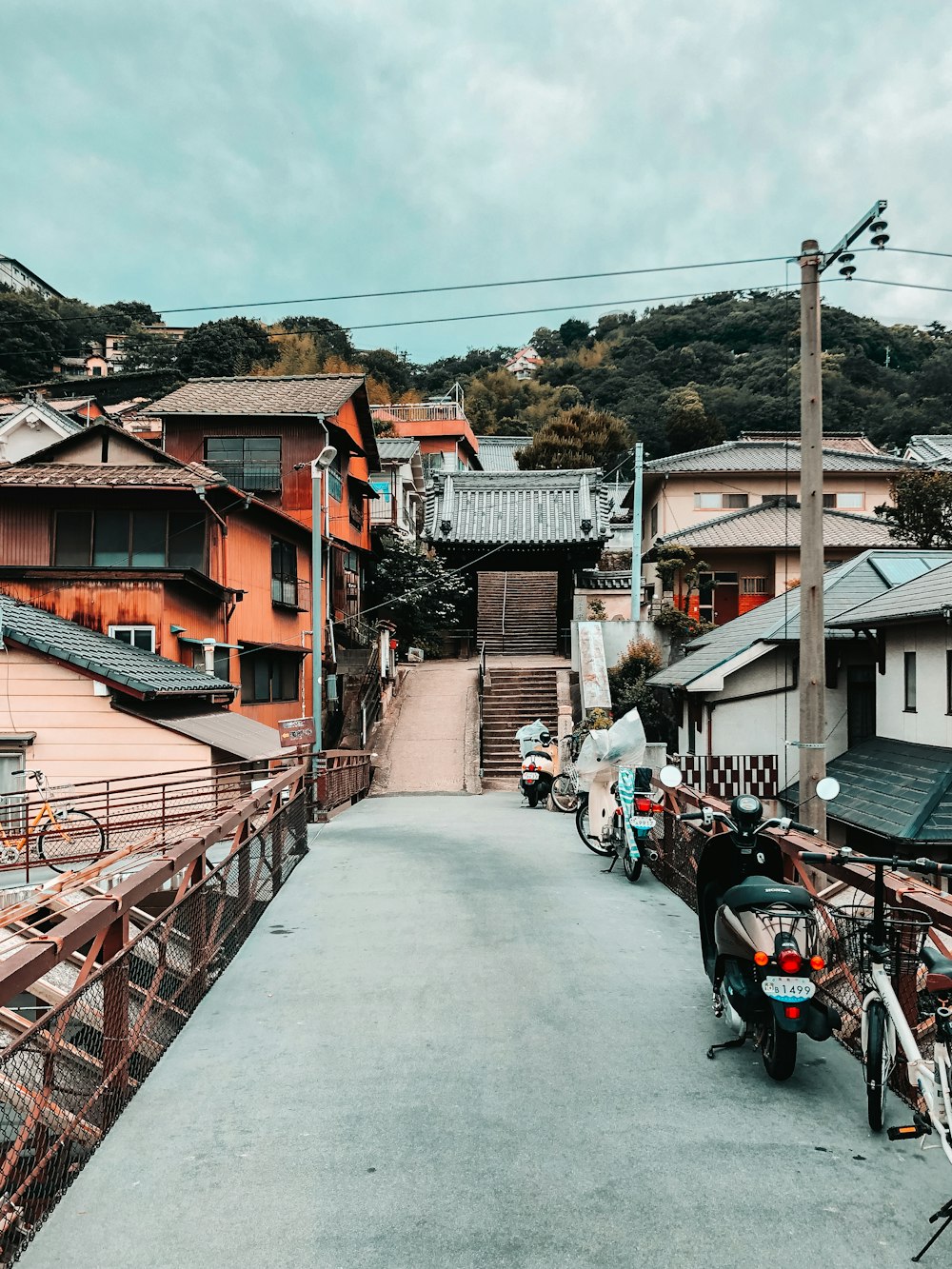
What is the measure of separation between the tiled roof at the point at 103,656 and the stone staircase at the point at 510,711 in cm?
627

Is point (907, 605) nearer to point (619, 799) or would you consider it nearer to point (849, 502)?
point (619, 799)

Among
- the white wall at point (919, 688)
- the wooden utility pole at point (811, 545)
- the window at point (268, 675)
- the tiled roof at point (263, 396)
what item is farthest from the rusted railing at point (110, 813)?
the tiled roof at point (263, 396)

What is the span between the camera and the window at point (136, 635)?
18734 mm

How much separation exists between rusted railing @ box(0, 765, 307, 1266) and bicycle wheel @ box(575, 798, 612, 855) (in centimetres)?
543

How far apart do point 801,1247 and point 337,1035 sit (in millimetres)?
2955

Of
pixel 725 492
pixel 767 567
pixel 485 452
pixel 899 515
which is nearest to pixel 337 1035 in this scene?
pixel 899 515

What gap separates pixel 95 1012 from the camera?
4.76 m

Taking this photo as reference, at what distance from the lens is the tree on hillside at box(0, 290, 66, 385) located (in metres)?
60.1

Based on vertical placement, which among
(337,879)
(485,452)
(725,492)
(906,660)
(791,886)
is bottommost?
(337,879)

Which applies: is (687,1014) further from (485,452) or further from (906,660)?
(485,452)

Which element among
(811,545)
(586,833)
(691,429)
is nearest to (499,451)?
(691,429)

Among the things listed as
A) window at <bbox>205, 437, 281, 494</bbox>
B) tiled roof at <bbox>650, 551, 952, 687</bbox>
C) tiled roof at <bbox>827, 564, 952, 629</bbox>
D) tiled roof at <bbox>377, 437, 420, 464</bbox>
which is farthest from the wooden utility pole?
tiled roof at <bbox>377, 437, 420, 464</bbox>

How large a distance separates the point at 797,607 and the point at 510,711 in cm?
739

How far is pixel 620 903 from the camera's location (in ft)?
31.3
